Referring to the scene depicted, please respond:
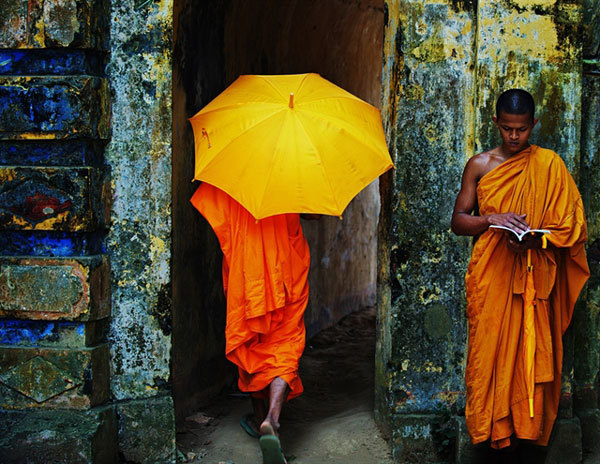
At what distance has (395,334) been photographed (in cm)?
439

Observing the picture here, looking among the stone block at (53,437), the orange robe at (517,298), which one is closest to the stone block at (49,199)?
the stone block at (53,437)

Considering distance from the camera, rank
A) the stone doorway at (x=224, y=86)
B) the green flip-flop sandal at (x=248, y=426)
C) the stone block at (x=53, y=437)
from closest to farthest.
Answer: the stone block at (x=53, y=437) → the green flip-flop sandal at (x=248, y=426) → the stone doorway at (x=224, y=86)

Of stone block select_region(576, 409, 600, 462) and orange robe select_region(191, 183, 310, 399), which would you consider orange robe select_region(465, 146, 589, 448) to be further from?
orange robe select_region(191, 183, 310, 399)

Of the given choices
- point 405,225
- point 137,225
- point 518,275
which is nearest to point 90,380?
point 137,225

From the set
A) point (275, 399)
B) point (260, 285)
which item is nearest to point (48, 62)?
point (260, 285)

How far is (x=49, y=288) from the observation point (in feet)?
13.8

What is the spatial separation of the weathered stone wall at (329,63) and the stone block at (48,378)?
2.45 metres

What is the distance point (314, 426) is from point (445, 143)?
1914mm

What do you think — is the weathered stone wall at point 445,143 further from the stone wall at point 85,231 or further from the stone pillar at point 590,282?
the stone wall at point 85,231

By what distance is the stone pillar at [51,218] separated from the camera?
4.20m

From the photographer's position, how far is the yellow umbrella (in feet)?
13.1

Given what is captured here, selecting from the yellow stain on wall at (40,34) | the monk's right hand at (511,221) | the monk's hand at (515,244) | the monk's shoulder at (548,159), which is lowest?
the monk's hand at (515,244)

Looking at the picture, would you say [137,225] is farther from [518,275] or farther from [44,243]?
[518,275]

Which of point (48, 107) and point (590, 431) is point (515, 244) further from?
point (48, 107)
